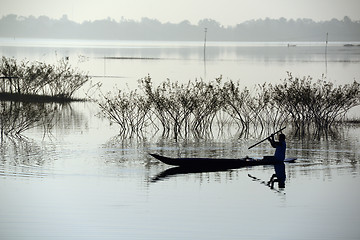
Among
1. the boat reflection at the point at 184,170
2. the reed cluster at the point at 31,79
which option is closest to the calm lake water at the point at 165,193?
the boat reflection at the point at 184,170

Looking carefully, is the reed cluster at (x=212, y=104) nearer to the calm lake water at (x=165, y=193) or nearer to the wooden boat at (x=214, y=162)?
the calm lake water at (x=165, y=193)

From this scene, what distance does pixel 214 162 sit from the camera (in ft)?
94.9

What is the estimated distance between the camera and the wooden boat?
Result: 28.6m

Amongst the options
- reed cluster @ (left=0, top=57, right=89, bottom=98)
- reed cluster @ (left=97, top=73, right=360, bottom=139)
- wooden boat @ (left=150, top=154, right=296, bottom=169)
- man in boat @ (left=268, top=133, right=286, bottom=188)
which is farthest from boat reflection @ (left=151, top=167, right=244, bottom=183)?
reed cluster @ (left=0, top=57, right=89, bottom=98)

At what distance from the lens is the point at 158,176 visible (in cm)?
2780

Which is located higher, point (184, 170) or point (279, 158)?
point (279, 158)

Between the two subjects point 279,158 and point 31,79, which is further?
point 31,79

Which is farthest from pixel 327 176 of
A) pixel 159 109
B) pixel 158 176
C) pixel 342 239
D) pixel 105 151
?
pixel 159 109

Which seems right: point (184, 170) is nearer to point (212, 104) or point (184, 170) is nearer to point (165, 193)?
point (165, 193)

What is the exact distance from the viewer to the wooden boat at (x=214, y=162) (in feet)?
93.8

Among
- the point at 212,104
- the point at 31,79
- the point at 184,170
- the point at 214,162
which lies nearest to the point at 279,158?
the point at 214,162

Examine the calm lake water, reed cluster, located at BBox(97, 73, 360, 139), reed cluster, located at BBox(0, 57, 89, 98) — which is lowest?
the calm lake water

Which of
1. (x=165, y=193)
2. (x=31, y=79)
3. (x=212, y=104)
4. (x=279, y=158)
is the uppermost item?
(x=31, y=79)

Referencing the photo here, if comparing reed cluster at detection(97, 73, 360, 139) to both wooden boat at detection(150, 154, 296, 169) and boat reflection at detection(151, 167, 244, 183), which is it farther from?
wooden boat at detection(150, 154, 296, 169)
